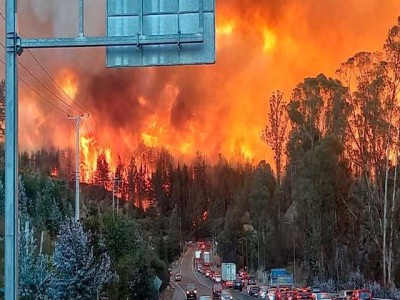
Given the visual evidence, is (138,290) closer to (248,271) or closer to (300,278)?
(300,278)

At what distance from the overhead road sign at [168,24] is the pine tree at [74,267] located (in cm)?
1681

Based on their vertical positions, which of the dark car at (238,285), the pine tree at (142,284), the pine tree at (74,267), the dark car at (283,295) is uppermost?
the pine tree at (74,267)

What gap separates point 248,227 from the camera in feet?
377

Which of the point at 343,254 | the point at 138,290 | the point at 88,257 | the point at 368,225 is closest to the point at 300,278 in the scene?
the point at 343,254

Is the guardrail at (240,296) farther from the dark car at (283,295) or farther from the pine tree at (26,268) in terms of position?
the pine tree at (26,268)

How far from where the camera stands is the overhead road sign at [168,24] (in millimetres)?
11391

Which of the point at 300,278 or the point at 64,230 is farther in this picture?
the point at 300,278

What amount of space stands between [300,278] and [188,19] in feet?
257

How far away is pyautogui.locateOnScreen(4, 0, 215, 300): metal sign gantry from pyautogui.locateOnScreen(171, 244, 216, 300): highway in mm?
72339

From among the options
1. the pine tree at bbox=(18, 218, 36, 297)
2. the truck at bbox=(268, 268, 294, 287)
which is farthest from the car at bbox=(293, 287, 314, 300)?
the pine tree at bbox=(18, 218, 36, 297)

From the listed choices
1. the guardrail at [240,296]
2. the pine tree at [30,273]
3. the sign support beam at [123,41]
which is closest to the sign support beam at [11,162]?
the sign support beam at [123,41]

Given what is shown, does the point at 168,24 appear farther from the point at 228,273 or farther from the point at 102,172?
the point at 102,172

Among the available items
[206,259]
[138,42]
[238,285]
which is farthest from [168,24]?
[206,259]

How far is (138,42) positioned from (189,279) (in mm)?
114230
